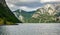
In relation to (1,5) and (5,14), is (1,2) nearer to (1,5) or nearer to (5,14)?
(1,5)

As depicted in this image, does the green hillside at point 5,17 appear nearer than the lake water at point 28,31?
No

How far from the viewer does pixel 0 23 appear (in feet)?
411

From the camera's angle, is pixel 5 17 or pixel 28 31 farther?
pixel 5 17

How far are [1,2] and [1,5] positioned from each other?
96.4 inches

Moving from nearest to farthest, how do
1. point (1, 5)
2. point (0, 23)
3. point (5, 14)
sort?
point (0, 23), point (5, 14), point (1, 5)

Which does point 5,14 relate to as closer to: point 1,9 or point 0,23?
point 1,9

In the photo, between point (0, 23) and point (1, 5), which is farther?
point (1, 5)

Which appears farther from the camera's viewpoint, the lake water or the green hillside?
the green hillside

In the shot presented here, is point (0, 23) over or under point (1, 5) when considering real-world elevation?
under

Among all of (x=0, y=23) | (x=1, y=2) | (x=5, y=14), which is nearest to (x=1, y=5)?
(x=1, y=2)

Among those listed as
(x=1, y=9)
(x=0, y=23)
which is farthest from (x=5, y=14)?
(x=0, y=23)

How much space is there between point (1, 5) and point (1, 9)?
6365mm

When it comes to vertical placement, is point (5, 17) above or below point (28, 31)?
above

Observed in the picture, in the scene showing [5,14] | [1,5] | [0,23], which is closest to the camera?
[0,23]
